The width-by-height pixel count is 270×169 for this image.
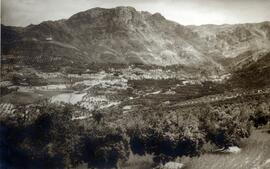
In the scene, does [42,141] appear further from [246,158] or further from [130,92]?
[246,158]

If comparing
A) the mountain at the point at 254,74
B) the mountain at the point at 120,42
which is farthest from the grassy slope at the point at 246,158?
the mountain at the point at 120,42

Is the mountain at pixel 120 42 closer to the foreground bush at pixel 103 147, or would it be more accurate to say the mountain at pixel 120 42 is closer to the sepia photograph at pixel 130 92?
the sepia photograph at pixel 130 92

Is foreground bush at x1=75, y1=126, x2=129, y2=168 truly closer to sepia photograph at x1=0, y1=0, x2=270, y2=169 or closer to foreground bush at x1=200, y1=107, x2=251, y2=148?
sepia photograph at x1=0, y1=0, x2=270, y2=169

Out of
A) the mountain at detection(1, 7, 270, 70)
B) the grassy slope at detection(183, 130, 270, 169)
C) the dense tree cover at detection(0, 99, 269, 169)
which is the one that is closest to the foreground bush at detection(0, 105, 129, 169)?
the dense tree cover at detection(0, 99, 269, 169)

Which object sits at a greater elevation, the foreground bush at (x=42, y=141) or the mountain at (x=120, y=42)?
the mountain at (x=120, y=42)

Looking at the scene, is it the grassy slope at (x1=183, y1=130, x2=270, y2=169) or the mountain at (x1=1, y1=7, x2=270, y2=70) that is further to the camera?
the mountain at (x1=1, y1=7, x2=270, y2=70)

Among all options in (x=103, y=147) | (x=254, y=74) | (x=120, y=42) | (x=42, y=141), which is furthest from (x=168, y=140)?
(x=120, y=42)
